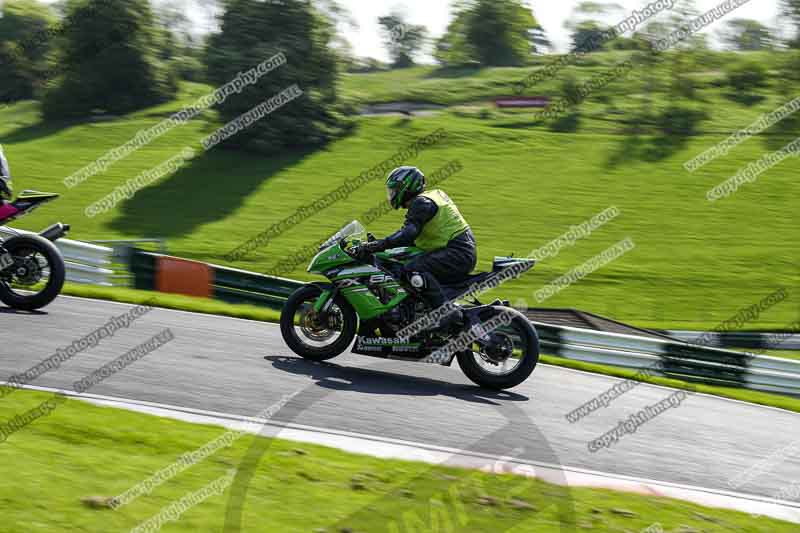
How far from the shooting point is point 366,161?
3903cm

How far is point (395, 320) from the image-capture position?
360 inches

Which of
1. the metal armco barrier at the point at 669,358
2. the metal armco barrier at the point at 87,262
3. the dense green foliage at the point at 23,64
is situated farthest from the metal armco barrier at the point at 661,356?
the dense green foliage at the point at 23,64

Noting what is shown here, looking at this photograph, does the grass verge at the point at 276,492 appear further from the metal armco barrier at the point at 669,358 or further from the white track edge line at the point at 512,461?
the metal armco barrier at the point at 669,358

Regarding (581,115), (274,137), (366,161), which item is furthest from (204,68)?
(581,115)

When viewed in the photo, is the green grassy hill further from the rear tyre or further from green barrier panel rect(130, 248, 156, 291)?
the rear tyre

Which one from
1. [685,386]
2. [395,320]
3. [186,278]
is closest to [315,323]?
[395,320]

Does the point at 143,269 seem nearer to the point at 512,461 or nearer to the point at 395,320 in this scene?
the point at 395,320

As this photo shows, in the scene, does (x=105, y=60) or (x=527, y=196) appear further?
(x=105, y=60)

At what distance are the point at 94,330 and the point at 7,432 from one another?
12.2ft

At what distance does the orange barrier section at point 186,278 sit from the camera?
15086 millimetres

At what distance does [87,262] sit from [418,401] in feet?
29.3

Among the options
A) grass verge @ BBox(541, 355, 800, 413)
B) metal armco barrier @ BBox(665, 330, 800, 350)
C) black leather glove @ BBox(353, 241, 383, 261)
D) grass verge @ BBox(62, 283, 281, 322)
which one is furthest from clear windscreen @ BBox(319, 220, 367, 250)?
metal armco barrier @ BBox(665, 330, 800, 350)

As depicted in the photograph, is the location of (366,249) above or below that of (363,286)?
above

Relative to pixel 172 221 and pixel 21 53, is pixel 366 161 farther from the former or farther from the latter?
pixel 21 53
